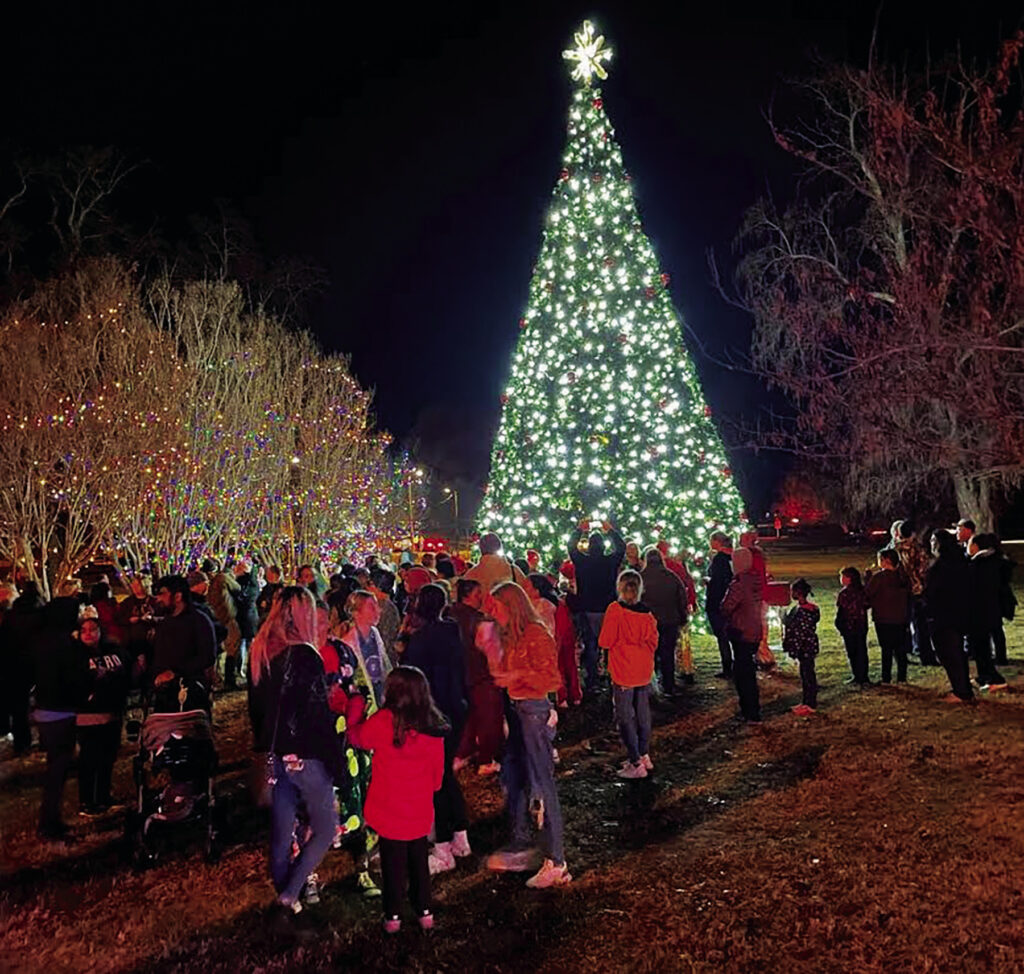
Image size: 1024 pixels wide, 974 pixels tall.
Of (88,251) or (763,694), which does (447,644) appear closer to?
(763,694)

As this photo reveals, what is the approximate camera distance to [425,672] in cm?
604

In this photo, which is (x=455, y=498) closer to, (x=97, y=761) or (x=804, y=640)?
(x=804, y=640)

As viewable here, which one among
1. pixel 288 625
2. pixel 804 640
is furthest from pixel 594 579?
pixel 288 625

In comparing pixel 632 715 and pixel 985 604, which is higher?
pixel 985 604

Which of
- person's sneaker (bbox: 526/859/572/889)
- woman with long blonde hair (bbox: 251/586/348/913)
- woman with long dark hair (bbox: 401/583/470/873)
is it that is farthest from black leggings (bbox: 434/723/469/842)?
woman with long blonde hair (bbox: 251/586/348/913)

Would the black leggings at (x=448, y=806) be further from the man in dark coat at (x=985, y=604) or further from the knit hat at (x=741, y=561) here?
the man in dark coat at (x=985, y=604)

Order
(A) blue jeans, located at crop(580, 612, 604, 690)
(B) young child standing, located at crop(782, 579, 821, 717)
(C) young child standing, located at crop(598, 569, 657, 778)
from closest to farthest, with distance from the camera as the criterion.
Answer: (C) young child standing, located at crop(598, 569, 657, 778)
(B) young child standing, located at crop(782, 579, 821, 717)
(A) blue jeans, located at crop(580, 612, 604, 690)


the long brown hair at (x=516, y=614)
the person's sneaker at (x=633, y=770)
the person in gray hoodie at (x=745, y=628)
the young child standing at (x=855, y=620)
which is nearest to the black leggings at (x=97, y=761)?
the long brown hair at (x=516, y=614)

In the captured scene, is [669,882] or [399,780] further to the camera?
[669,882]

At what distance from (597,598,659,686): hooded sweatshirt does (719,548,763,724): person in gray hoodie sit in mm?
2163

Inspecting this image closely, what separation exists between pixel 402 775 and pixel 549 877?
54.3 inches

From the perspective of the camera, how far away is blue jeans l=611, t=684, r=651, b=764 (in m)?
7.62

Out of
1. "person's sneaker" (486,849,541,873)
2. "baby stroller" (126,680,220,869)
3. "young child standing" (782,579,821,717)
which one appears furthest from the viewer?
"young child standing" (782,579,821,717)

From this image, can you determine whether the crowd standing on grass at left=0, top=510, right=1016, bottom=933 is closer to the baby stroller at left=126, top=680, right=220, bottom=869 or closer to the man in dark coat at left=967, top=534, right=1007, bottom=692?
the man in dark coat at left=967, top=534, right=1007, bottom=692
